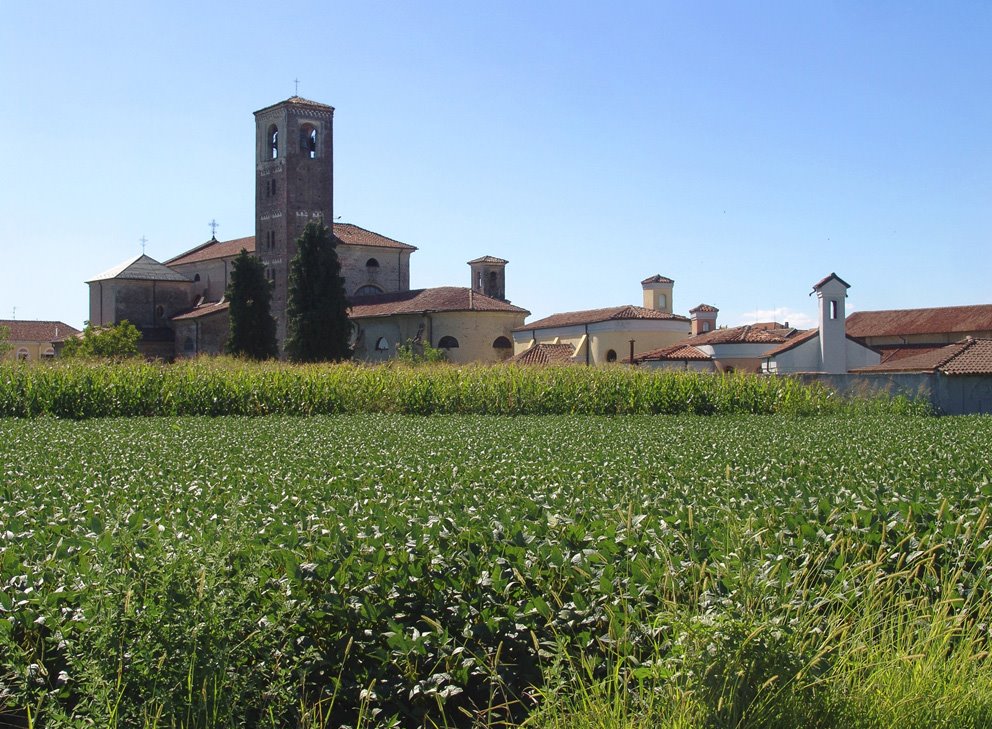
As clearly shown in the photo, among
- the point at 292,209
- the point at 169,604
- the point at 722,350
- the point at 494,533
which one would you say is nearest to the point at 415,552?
the point at 494,533

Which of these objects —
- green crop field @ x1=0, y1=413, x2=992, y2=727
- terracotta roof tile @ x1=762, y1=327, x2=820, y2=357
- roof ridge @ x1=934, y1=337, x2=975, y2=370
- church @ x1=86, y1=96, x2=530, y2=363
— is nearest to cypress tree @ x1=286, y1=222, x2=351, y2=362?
church @ x1=86, y1=96, x2=530, y2=363

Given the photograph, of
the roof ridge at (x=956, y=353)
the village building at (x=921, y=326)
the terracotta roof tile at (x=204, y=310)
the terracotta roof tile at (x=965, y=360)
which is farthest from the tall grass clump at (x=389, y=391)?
the village building at (x=921, y=326)

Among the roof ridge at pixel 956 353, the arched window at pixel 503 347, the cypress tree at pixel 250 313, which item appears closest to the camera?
the roof ridge at pixel 956 353

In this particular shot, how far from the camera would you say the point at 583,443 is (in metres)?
12.5

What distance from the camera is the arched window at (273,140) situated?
185 feet

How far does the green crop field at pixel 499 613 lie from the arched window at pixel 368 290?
5237cm

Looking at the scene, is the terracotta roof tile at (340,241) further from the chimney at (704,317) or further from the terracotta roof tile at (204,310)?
the chimney at (704,317)

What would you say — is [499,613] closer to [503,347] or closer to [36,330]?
[503,347]

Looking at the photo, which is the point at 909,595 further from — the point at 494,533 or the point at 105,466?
the point at 105,466

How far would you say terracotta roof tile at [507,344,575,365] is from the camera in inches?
1913

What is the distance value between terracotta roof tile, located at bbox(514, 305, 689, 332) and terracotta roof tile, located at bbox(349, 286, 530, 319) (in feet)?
6.68

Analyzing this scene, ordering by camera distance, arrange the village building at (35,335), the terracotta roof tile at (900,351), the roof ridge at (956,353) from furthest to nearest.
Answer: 1. the village building at (35,335)
2. the terracotta roof tile at (900,351)
3. the roof ridge at (956,353)

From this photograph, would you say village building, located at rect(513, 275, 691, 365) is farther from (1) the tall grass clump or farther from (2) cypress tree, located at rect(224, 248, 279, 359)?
(1) the tall grass clump

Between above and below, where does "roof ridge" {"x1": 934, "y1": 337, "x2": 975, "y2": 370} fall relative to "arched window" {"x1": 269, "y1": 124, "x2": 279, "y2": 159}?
below
